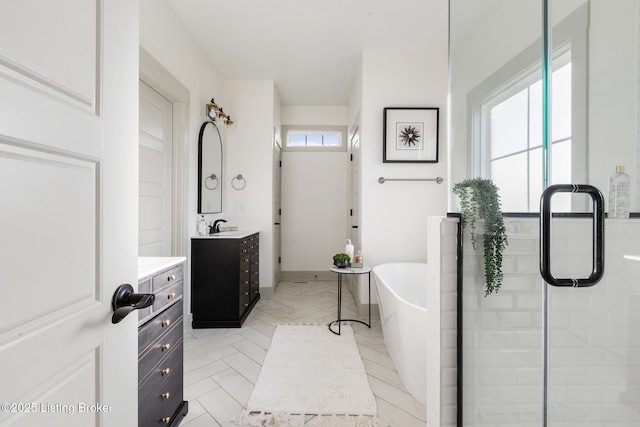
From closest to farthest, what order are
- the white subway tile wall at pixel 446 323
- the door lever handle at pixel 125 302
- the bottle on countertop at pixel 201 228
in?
the door lever handle at pixel 125 302 → the white subway tile wall at pixel 446 323 → the bottle on countertop at pixel 201 228

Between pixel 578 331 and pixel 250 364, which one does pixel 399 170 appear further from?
pixel 578 331

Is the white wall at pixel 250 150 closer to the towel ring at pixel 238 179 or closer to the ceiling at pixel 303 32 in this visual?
the towel ring at pixel 238 179

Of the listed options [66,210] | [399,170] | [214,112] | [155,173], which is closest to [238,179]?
[214,112]

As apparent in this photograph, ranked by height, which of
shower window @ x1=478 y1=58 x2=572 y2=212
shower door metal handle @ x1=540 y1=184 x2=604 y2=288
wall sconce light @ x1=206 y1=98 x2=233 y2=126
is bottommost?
shower door metal handle @ x1=540 y1=184 x2=604 y2=288

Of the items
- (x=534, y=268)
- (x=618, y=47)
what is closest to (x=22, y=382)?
(x=534, y=268)

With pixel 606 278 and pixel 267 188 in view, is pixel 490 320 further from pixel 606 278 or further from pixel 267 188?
pixel 267 188

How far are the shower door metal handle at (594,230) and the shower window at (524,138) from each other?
0.07 metres

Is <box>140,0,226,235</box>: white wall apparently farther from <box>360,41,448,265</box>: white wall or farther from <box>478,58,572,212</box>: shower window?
<box>478,58,572,212</box>: shower window

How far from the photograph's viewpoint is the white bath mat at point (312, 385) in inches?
63.0

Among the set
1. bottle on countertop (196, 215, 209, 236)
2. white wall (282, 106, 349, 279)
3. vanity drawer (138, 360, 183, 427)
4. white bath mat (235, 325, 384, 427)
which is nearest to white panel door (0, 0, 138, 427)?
vanity drawer (138, 360, 183, 427)

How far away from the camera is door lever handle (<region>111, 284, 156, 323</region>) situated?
0.67 meters

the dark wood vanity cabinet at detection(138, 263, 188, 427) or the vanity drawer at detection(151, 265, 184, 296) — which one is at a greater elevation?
the vanity drawer at detection(151, 265, 184, 296)

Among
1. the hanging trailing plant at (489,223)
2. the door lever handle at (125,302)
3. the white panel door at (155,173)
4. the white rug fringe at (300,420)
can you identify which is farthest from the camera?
the white panel door at (155,173)

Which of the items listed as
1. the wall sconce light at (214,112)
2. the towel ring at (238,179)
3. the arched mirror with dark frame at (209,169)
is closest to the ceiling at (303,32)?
the wall sconce light at (214,112)
